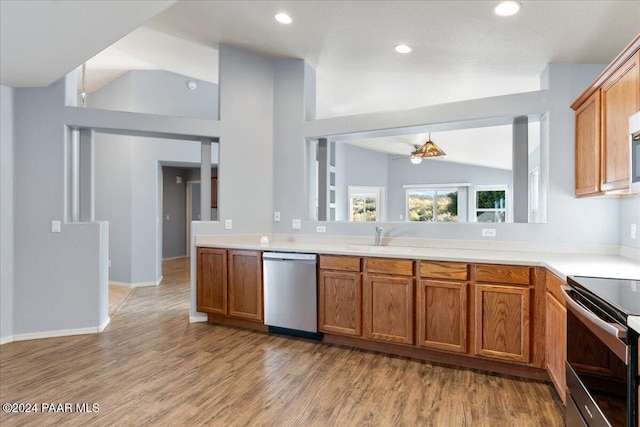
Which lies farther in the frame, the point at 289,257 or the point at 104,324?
the point at 104,324

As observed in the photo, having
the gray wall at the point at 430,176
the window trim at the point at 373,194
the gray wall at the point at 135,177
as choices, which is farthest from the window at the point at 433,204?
the gray wall at the point at 135,177

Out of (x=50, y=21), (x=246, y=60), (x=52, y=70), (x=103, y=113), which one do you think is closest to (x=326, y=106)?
(x=246, y=60)

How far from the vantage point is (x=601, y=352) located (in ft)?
4.59

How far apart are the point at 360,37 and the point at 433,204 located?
682cm

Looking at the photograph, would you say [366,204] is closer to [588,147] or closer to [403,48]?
[403,48]

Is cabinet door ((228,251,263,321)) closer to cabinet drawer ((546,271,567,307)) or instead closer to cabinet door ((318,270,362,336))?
cabinet door ((318,270,362,336))

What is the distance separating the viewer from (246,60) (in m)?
4.04

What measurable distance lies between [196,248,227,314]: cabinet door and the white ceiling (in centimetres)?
204

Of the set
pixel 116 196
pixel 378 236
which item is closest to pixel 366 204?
pixel 116 196

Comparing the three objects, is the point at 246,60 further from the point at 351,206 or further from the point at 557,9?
the point at 351,206

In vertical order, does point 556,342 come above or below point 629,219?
below

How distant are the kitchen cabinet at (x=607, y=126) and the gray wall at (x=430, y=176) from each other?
6152 mm

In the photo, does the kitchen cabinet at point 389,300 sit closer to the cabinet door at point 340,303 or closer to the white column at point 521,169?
the cabinet door at point 340,303

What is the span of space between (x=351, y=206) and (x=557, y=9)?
6.87m
